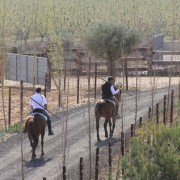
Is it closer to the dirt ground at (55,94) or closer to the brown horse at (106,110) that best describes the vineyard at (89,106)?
the dirt ground at (55,94)

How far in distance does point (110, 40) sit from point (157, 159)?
18.1m

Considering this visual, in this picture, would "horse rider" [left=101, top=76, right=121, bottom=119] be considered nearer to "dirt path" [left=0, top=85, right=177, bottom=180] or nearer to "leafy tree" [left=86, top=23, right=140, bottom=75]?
"dirt path" [left=0, top=85, right=177, bottom=180]

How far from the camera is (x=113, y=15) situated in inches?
1853

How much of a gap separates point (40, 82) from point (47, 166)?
1319cm

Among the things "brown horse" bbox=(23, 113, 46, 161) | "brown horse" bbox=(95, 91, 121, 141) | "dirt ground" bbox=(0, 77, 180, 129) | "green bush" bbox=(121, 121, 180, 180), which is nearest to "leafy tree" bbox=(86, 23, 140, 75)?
"dirt ground" bbox=(0, 77, 180, 129)

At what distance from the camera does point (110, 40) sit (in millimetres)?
26984

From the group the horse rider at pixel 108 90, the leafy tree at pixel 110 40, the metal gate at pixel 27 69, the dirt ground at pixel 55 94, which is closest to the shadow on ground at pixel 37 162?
the horse rider at pixel 108 90

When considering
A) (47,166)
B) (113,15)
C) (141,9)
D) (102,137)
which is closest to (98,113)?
(102,137)

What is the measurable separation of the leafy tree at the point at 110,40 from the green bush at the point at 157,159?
1704 centimetres

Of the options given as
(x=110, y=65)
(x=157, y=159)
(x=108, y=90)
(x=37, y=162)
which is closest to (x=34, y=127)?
(x=37, y=162)

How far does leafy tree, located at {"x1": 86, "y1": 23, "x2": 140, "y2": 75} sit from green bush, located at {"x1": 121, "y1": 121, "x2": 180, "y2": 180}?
17038mm

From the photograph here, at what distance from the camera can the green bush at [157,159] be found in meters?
8.95

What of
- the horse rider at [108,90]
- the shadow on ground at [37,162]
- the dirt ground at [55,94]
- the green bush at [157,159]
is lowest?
the shadow on ground at [37,162]

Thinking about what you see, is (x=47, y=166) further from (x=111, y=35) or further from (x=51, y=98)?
(x=111, y=35)
